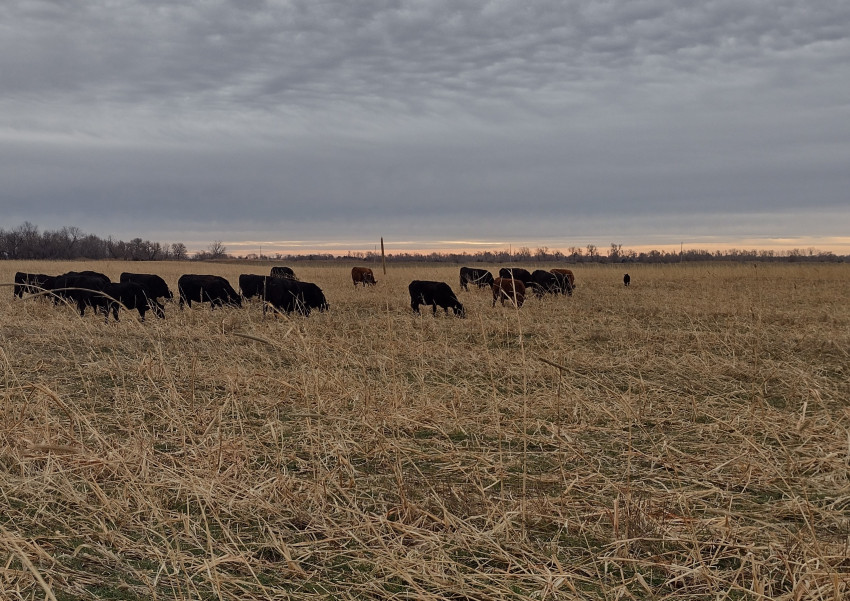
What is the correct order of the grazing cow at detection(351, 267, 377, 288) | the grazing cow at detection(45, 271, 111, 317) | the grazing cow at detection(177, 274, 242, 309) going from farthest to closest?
the grazing cow at detection(351, 267, 377, 288)
the grazing cow at detection(177, 274, 242, 309)
the grazing cow at detection(45, 271, 111, 317)

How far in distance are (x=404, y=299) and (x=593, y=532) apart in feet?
58.3

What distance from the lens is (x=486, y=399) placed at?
21.3 feet

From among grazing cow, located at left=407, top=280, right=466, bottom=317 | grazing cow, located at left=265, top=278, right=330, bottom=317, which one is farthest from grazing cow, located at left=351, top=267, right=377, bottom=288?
grazing cow, located at left=407, top=280, right=466, bottom=317

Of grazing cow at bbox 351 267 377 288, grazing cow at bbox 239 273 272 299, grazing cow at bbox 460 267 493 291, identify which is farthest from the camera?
grazing cow at bbox 351 267 377 288

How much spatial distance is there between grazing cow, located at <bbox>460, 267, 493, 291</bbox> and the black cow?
2.16 meters

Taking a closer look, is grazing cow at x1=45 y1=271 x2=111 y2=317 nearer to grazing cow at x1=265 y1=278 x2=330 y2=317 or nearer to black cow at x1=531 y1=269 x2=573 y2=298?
grazing cow at x1=265 y1=278 x2=330 y2=317

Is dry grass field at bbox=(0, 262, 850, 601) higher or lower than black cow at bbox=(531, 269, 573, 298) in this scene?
lower

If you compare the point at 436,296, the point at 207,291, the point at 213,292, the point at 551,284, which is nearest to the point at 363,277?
the point at 551,284

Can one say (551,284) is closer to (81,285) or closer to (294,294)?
(294,294)

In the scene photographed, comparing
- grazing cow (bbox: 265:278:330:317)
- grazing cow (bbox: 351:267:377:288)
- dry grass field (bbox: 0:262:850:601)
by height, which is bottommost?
dry grass field (bbox: 0:262:850:601)

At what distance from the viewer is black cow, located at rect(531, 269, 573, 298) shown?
22562 mm

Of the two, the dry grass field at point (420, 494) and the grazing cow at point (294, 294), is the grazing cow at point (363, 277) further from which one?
the dry grass field at point (420, 494)

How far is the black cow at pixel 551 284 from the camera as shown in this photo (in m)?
22.6

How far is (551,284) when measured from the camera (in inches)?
915
